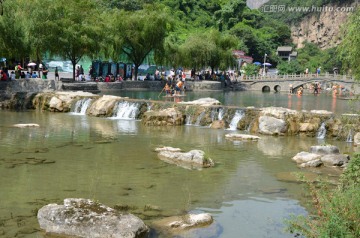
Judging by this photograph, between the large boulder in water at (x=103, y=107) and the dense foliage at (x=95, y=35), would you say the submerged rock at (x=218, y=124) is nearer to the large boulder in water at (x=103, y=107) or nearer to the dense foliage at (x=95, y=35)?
the large boulder in water at (x=103, y=107)

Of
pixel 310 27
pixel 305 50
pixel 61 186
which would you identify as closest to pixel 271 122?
pixel 61 186

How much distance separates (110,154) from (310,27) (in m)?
137

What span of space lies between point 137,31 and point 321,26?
106 meters

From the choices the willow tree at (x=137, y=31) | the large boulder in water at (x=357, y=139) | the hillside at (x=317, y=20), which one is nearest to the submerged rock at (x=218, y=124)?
the large boulder in water at (x=357, y=139)

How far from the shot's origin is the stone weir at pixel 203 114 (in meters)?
24.8

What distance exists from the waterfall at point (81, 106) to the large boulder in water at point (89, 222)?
69.6 ft

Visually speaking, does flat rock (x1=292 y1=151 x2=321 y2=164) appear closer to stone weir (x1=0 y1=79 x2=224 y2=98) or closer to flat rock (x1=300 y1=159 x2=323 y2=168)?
flat rock (x1=300 y1=159 x2=323 y2=168)

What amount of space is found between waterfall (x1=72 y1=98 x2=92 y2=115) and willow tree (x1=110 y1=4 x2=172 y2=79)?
17.1 metres

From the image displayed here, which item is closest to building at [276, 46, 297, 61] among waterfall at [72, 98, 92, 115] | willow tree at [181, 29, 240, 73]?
willow tree at [181, 29, 240, 73]

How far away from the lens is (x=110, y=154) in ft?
59.9

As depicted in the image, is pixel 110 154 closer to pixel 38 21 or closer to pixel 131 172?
pixel 131 172

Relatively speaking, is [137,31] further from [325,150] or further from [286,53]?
[286,53]

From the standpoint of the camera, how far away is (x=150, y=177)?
14.8m

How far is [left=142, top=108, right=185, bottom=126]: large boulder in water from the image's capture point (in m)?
26.5
